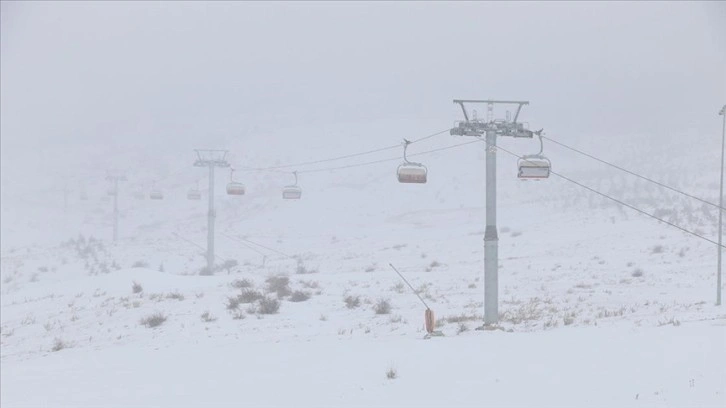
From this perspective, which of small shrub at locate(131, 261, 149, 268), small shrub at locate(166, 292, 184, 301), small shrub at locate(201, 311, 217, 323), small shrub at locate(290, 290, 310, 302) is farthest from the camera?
small shrub at locate(131, 261, 149, 268)

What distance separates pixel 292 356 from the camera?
1412 centimetres

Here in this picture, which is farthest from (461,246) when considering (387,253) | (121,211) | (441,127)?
(441,127)

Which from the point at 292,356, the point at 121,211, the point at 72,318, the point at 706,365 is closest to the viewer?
the point at 706,365

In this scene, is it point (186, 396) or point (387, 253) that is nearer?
point (186, 396)

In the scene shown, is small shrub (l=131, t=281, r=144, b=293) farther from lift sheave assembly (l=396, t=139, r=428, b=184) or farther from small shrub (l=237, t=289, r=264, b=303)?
lift sheave assembly (l=396, t=139, r=428, b=184)

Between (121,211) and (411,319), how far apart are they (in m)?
74.6

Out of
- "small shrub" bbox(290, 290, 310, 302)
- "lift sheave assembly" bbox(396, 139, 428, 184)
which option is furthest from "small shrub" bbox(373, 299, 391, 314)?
"lift sheave assembly" bbox(396, 139, 428, 184)

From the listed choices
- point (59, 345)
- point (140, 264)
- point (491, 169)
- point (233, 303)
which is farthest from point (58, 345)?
point (140, 264)

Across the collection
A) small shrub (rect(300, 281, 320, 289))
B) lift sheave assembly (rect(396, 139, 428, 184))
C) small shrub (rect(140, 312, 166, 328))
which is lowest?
small shrub (rect(140, 312, 166, 328))

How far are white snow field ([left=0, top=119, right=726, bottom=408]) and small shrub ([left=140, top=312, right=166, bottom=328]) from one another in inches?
5.2

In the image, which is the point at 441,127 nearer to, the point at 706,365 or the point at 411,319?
the point at 411,319

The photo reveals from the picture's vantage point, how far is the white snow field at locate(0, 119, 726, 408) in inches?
424

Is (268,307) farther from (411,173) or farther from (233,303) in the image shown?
(411,173)

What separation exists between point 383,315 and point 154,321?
22.0ft
